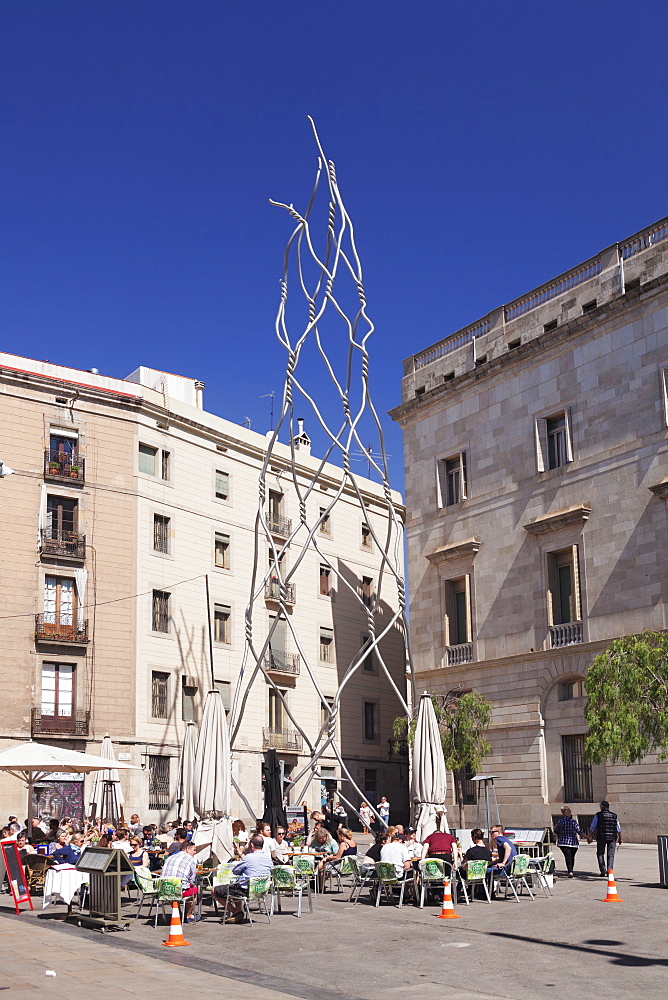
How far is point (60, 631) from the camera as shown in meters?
34.8

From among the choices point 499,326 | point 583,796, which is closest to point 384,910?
point 583,796

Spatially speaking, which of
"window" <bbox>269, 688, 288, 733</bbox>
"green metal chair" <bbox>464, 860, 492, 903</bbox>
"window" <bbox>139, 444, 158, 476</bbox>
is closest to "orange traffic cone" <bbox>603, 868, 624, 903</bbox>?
"green metal chair" <bbox>464, 860, 492, 903</bbox>

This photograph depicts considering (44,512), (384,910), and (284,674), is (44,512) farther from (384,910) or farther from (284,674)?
(384,910)

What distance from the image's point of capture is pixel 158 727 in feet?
119

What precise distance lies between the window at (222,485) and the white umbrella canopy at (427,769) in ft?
73.2

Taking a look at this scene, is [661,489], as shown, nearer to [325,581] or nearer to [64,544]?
[64,544]

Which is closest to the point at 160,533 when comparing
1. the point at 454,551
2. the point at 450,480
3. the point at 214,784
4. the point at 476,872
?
the point at 450,480

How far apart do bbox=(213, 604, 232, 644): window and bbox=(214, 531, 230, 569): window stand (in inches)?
59.9

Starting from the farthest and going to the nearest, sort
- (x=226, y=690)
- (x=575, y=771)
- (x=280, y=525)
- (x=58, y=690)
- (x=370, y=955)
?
(x=280, y=525)
(x=226, y=690)
(x=58, y=690)
(x=575, y=771)
(x=370, y=955)

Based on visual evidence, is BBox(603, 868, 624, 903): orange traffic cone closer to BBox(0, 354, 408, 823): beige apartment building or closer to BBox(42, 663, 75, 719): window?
BBox(0, 354, 408, 823): beige apartment building

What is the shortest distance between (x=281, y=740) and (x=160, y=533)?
871 centimetres

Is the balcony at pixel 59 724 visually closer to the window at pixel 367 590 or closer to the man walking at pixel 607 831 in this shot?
the window at pixel 367 590

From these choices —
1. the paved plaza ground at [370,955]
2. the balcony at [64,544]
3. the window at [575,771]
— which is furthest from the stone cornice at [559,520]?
the paved plaza ground at [370,955]

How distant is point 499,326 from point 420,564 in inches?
311
